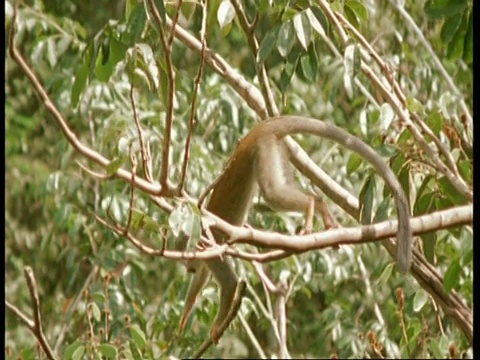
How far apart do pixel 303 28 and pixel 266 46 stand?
109 mm

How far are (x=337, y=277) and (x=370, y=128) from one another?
88 cm

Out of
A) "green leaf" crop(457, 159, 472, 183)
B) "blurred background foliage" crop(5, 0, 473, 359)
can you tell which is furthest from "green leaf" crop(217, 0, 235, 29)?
"green leaf" crop(457, 159, 472, 183)

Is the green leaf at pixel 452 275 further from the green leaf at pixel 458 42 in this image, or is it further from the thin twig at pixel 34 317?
the thin twig at pixel 34 317

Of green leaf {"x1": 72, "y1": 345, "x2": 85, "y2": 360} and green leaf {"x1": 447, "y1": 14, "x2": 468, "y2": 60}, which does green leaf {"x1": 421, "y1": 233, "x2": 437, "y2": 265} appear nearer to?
green leaf {"x1": 447, "y1": 14, "x2": 468, "y2": 60}

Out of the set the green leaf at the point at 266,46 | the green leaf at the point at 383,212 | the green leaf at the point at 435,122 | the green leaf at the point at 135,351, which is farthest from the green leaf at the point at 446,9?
the green leaf at the point at 135,351

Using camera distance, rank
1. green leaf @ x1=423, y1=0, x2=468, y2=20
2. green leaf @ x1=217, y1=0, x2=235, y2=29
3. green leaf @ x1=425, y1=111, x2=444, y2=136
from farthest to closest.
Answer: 1. green leaf @ x1=425, y1=111, x2=444, y2=136
2. green leaf @ x1=217, y1=0, x2=235, y2=29
3. green leaf @ x1=423, y1=0, x2=468, y2=20

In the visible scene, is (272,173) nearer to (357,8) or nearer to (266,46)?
(266,46)

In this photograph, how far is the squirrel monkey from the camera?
101 inches

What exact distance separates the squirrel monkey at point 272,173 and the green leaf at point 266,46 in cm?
22

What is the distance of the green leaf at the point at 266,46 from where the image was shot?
8.30 feet

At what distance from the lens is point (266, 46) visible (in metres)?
2.54

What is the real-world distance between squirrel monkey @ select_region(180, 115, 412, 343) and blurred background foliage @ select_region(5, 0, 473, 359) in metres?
0.12

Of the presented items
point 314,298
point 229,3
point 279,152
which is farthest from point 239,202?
point 314,298

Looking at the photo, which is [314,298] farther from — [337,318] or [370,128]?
[370,128]
